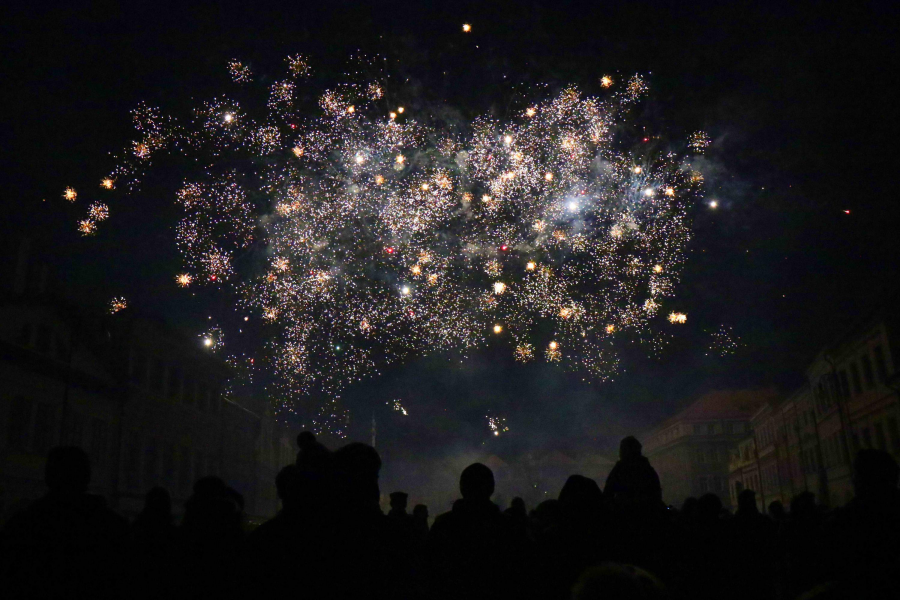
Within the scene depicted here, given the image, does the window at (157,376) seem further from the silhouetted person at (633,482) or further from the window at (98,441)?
the silhouetted person at (633,482)

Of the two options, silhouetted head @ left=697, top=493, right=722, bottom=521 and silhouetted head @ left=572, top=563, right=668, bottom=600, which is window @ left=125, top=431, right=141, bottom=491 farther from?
silhouetted head @ left=572, top=563, right=668, bottom=600

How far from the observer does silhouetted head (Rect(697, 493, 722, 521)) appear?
257 inches

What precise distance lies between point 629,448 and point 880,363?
3150 centimetres

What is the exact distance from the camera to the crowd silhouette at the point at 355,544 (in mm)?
3102

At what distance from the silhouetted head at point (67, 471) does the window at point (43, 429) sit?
78.9 feet

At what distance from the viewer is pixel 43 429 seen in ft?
84.0

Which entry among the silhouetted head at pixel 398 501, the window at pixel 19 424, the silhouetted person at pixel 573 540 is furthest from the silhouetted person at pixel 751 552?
the window at pixel 19 424

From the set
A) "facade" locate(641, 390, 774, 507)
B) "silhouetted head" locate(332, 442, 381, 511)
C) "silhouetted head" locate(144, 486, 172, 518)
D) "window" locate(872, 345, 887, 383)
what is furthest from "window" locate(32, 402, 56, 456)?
"facade" locate(641, 390, 774, 507)

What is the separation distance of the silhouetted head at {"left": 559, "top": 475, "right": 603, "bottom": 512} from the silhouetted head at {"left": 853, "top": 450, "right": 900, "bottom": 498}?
1578mm

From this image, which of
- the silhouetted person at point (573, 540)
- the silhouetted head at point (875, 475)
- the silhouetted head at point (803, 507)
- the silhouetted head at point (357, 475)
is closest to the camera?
the silhouetted head at point (357, 475)

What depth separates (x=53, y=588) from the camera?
3707mm

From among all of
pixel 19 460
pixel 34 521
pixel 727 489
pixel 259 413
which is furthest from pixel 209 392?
pixel 727 489

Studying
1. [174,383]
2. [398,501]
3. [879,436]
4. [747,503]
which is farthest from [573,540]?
[174,383]

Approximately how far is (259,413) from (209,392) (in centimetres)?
1065
